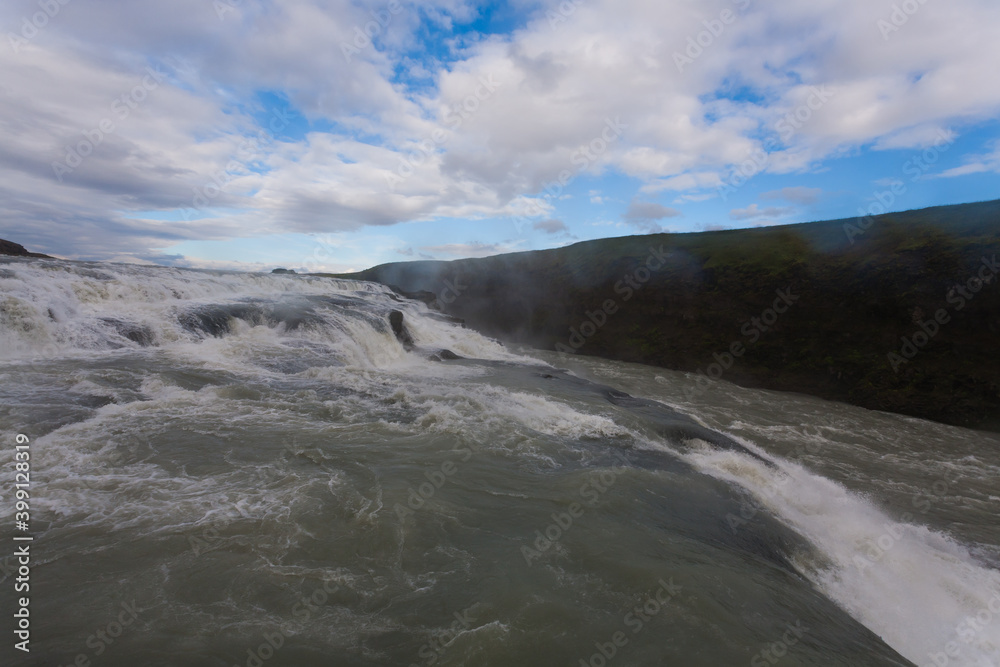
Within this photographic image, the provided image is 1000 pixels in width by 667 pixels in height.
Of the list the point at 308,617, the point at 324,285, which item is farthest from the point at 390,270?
the point at 308,617

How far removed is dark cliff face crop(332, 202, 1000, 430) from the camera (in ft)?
57.1

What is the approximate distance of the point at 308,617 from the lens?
149 inches

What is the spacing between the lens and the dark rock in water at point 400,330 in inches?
786

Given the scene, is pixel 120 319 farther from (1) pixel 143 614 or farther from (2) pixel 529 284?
(2) pixel 529 284

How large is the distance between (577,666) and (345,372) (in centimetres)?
1065

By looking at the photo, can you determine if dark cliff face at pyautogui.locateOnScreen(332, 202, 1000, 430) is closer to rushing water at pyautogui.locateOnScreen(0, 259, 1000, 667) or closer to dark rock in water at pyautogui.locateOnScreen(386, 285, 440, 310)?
rushing water at pyautogui.locateOnScreen(0, 259, 1000, 667)

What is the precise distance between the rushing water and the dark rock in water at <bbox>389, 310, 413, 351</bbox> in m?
7.23

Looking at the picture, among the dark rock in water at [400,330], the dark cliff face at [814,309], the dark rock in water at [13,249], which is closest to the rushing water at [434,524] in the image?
the dark cliff face at [814,309]

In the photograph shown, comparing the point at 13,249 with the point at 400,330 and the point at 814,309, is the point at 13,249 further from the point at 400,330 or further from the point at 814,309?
the point at 814,309

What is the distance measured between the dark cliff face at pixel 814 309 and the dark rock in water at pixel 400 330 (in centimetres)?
1317

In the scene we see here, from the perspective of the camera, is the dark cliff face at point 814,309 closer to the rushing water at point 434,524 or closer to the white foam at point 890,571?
the rushing water at point 434,524

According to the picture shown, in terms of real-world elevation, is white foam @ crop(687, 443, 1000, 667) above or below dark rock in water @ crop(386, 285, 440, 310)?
below

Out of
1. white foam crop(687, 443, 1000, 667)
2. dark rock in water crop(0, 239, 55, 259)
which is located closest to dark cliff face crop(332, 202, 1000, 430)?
white foam crop(687, 443, 1000, 667)

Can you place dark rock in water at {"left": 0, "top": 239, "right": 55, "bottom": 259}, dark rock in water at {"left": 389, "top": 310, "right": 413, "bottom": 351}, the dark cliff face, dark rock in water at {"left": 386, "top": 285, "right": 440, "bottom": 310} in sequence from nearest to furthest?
the dark cliff face
dark rock in water at {"left": 389, "top": 310, "right": 413, "bottom": 351}
dark rock in water at {"left": 0, "top": 239, "right": 55, "bottom": 259}
dark rock in water at {"left": 386, "top": 285, "right": 440, "bottom": 310}
